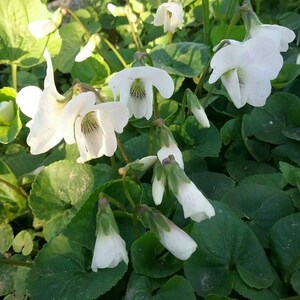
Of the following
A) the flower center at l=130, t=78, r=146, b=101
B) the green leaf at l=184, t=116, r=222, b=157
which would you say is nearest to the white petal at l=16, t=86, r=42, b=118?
the flower center at l=130, t=78, r=146, b=101

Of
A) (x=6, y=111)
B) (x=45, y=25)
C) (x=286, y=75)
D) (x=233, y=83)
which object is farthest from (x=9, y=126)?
(x=286, y=75)

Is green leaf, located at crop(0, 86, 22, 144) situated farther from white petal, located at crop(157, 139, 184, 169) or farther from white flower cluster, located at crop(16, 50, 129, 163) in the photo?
white petal, located at crop(157, 139, 184, 169)

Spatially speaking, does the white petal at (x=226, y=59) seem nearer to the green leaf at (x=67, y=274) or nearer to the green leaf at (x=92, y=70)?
the green leaf at (x=67, y=274)

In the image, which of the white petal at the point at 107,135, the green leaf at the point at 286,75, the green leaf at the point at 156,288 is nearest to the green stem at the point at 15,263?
the green leaf at the point at 156,288

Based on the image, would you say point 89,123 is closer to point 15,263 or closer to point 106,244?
point 106,244

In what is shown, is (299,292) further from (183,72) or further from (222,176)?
(183,72)

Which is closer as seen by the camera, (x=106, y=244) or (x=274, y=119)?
(x=106, y=244)
